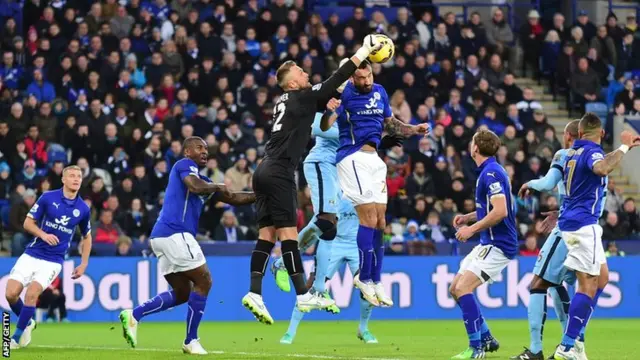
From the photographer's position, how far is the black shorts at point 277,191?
13688mm

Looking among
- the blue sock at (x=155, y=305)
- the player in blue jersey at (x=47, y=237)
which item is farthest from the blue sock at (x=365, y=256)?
the player in blue jersey at (x=47, y=237)

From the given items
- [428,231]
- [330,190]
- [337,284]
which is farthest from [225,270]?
[330,190]

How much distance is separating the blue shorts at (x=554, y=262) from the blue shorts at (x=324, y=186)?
13.8 feet

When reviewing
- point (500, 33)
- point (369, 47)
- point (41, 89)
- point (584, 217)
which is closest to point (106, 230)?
point (41, 89)

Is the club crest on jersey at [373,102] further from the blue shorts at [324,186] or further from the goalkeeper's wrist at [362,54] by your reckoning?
the blue shorts at [324,186]

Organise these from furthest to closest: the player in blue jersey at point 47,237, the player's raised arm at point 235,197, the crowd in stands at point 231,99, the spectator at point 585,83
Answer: the spectator at point 585,83, the crowd in stands at point 231,99, the player in blue jersey at point 47,237, the player's raised arm at point 235,197

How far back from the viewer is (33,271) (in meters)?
16.4

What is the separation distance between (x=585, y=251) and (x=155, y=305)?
4836 mm

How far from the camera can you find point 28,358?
1382 cm

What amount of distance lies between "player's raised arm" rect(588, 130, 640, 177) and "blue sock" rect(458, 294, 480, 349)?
1.84m

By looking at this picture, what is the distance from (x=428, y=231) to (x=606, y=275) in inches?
464

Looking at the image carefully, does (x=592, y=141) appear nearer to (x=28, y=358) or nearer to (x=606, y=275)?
(x=606, y=275)

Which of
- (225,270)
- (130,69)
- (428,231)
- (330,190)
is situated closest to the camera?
(330,190)

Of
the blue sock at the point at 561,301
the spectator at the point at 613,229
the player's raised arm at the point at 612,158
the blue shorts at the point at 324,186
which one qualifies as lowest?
the spectator at the point at 613,229
